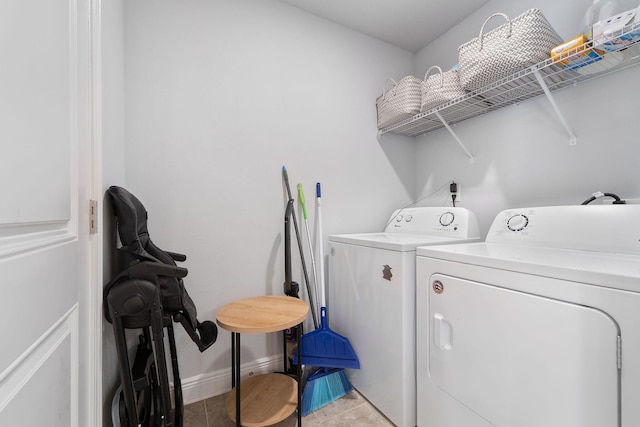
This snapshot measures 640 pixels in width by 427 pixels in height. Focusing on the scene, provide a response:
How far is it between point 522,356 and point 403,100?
5.29 ft

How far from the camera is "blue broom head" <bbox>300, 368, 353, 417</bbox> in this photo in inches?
57.1

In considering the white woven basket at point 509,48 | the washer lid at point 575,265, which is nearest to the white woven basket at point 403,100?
the white woven basket at point 509,48

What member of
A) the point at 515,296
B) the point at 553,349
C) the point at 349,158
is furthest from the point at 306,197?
the point at 553,349

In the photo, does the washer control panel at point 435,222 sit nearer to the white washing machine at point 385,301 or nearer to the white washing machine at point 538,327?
the white washing machine at point 385,301

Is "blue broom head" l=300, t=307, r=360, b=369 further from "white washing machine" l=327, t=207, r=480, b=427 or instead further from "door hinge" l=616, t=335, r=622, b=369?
"door hinge" l=616, t=335, r=622, b=369

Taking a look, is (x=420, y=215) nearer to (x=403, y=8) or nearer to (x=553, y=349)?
(x=553, y=349)

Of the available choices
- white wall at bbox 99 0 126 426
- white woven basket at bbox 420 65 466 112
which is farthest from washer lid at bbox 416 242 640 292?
white wall at bbox 99 0 126 426

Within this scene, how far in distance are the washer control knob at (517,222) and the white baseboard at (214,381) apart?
1638 mm

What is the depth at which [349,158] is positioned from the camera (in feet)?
6.68

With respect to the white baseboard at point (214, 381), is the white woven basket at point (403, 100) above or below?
above

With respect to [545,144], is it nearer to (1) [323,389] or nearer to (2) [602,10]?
(2) [602,10]

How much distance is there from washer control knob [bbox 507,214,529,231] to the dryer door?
0.57 m

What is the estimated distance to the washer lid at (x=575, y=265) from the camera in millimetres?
685

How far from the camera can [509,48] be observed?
1254mm
